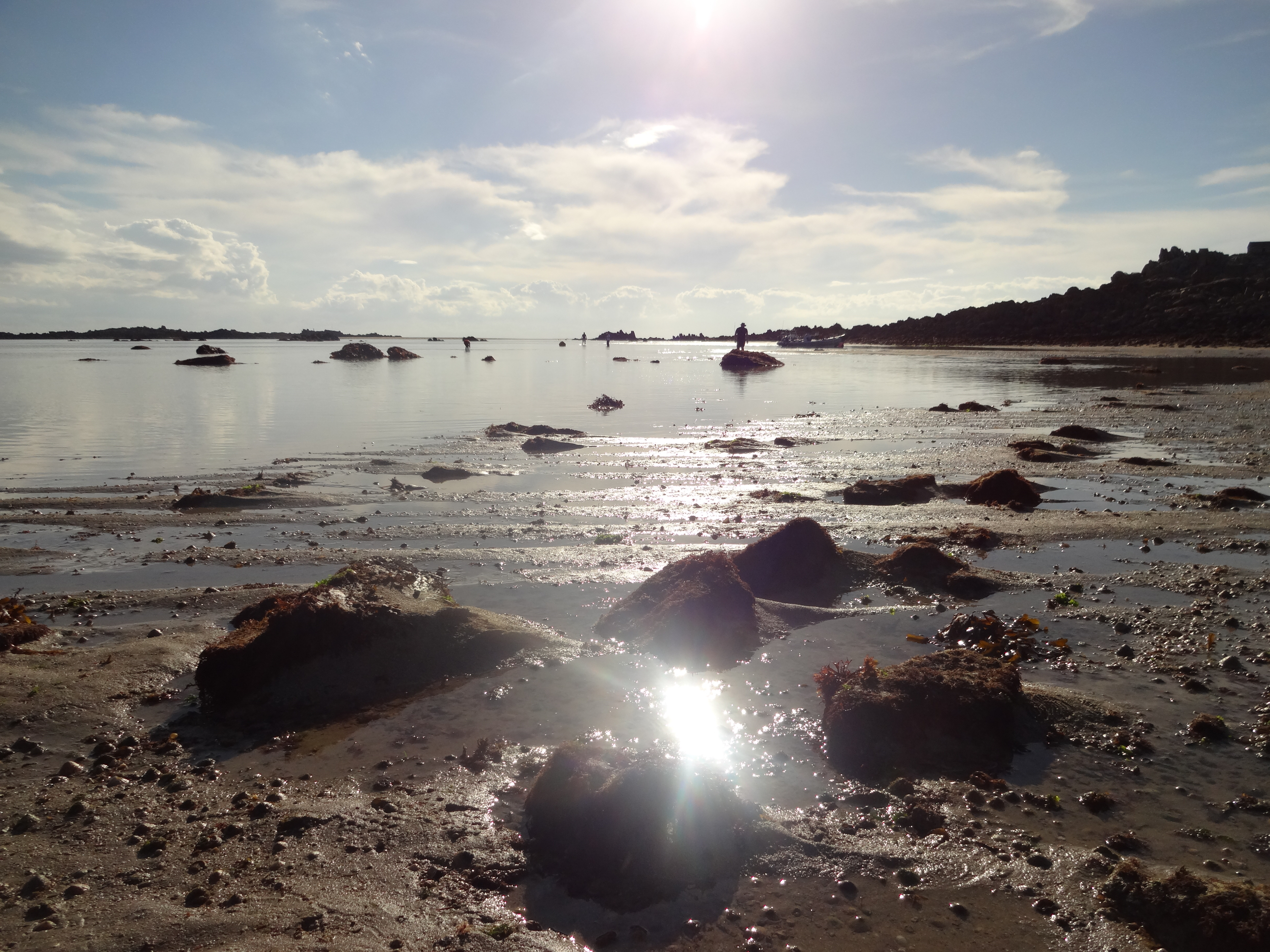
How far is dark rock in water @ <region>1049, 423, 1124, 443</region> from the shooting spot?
20.4 m

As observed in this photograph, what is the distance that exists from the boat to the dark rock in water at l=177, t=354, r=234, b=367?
81.6 metres

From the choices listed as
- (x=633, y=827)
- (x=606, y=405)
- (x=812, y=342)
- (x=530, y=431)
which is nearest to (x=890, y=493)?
(x=633, y=827)

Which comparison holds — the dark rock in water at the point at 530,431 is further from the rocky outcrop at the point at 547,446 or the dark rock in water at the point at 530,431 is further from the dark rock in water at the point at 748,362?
the dark rock in water at the point at 748,362

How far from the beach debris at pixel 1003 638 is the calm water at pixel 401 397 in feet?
53.4

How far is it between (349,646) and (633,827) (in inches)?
150

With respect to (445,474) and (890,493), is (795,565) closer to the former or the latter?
(890,493)

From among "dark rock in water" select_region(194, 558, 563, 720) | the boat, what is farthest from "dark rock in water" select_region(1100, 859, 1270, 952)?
the boat

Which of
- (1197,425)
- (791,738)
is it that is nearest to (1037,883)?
(791,738)

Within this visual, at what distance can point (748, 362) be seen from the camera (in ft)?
214

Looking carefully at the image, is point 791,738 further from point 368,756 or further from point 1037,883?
point 368,756

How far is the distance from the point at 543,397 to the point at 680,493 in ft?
83.0

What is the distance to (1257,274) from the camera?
8775cm

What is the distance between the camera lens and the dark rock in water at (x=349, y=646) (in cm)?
648

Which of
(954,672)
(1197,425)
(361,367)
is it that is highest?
(361,367)
